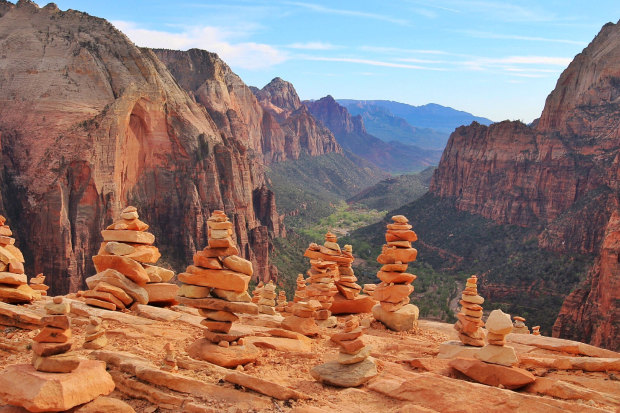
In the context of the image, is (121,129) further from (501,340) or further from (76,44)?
(501,340)

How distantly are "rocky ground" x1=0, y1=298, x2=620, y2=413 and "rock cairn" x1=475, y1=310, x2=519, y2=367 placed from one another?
826 millimetres

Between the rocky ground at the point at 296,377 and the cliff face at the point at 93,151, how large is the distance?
3817 cm

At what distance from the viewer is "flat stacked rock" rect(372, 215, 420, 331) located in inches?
860

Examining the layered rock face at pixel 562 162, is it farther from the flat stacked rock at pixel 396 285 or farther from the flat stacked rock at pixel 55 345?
the flat stacked rock at pixel 55 345

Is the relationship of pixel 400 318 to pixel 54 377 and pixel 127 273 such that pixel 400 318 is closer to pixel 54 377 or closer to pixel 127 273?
pixel 127 273

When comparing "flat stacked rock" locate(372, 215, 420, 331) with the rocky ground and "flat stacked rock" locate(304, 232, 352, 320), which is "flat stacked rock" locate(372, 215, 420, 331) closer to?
"flat stacked rock" locate(304, 232, 352, 320)

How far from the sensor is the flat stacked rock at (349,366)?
529 inches

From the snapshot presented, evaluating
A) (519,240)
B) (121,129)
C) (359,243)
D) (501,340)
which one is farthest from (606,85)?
(501,340)

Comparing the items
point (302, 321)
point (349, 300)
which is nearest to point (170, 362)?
point (302, 321)

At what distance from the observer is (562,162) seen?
98.9 m

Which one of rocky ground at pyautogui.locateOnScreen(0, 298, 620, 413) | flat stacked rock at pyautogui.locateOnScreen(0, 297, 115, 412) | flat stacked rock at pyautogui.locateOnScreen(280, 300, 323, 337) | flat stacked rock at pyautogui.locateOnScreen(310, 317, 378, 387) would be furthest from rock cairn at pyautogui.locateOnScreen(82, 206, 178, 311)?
flat stacked rock at pyautogui.locateOnScreen(310, 317, 378, 387)

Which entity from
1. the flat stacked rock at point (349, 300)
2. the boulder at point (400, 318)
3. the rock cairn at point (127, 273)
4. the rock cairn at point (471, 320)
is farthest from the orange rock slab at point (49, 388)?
the flat stacked rock at point (349, 300)

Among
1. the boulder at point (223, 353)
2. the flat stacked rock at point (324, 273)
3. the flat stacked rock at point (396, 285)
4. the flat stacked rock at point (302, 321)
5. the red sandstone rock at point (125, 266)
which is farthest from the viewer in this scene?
the flat stacked rock at point (324, 273)

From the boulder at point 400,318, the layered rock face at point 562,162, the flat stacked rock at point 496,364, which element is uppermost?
the layered rock face at point 562,162
